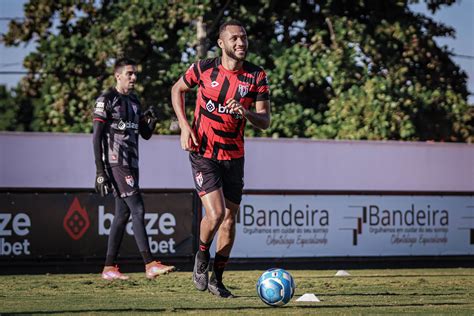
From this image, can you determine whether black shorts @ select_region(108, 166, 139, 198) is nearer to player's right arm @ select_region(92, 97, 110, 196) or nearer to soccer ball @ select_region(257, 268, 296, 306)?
player's right arm @ select_region(92, 97, 110, 196)

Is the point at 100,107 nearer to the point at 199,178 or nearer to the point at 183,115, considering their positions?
the point at 183,115

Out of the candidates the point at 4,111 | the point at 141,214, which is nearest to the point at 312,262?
the point at 141,214

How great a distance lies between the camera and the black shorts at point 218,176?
27.2ft

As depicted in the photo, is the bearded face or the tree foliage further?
the tree foliage

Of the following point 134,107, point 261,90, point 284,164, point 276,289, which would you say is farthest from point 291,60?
point 276,289

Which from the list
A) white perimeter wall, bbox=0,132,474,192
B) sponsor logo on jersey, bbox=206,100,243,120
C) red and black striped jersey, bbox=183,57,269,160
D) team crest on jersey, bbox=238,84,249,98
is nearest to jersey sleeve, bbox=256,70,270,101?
red and black striped jersey, bbox=183,57,269,160

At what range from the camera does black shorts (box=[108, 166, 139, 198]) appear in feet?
33.4

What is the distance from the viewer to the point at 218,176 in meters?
8.34

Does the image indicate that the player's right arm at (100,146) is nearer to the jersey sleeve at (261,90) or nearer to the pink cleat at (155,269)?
the pink cleat at (155,269)

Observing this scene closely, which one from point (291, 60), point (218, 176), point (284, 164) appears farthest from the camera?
point (291, 60)

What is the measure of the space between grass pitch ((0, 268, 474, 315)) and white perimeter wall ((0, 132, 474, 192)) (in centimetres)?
313

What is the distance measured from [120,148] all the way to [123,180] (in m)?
0.35

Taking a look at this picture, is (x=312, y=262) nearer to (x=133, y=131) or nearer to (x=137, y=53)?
(x=133, y=131)

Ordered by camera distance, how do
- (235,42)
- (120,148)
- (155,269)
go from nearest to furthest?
1. (235,42)
2. (155,269)
3. (120,148)
